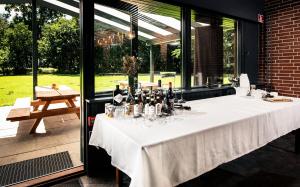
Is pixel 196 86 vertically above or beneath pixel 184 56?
beneath

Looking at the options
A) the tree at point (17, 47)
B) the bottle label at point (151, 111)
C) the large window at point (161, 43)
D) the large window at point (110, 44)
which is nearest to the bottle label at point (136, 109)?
the bottle label at point (151, 111)

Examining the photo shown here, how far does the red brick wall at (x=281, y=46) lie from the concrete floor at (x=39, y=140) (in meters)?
3.82

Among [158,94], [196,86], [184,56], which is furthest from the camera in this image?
[196,86]

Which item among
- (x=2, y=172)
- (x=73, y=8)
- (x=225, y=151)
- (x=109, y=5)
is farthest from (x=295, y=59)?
(x=73, y=8)

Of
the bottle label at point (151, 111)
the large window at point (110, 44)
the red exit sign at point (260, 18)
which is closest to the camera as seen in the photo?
the bottle label at point (151, 111)

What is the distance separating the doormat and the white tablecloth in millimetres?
910

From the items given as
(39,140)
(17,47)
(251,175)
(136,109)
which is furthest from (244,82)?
(17,47)

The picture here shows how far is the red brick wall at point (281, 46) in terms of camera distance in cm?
403

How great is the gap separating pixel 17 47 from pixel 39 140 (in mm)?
7494

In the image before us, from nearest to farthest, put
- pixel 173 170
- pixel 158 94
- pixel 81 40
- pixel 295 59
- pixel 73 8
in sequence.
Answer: pixel 173 170
pixel 158 94
pixel 81 40
pixel 295 59
pixel 73 8

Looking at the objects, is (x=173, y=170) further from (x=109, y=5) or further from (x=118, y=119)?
(x=109, y=5)

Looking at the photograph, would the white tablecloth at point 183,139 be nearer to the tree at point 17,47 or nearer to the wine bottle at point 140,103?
the wine bottle at point 140,103

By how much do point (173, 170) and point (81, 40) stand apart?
5.62 ft

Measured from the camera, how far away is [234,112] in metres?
2.30
